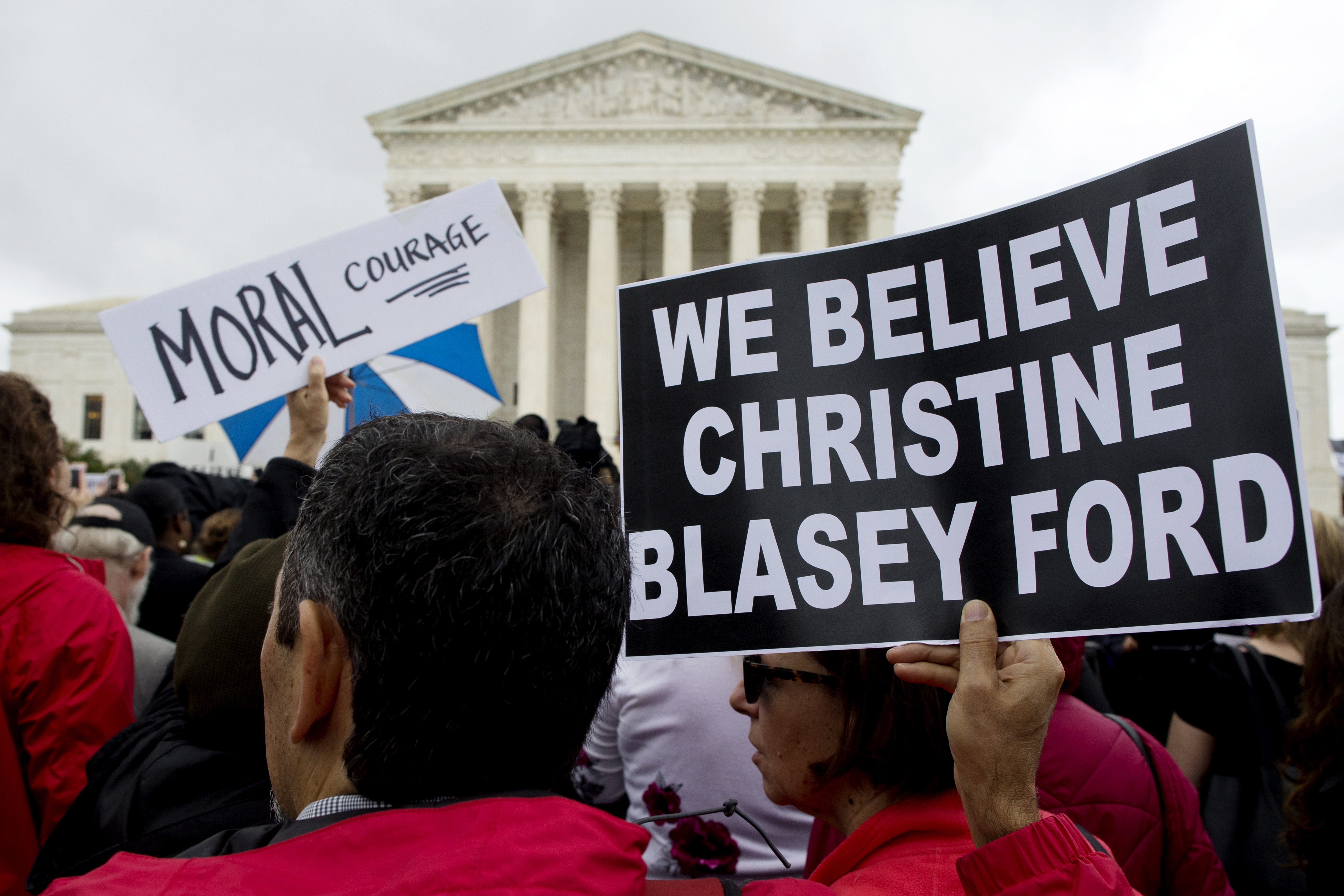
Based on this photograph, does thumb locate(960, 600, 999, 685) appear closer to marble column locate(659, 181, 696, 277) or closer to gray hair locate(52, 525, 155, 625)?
gray hair locate(52, 525, 155, 625)

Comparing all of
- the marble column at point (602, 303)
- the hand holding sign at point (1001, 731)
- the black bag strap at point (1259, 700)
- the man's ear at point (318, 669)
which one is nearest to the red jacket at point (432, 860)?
the man's ear at point (318, 669)

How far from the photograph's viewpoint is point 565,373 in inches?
1350

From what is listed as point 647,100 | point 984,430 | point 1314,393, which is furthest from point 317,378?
point 1314,393

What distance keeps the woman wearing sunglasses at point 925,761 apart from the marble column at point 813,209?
30126mm

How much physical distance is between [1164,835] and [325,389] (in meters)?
2.60

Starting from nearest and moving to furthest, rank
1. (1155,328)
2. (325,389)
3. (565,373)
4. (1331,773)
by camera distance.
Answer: (1155,328) → (1331,773) → (325,389) → (565,373)

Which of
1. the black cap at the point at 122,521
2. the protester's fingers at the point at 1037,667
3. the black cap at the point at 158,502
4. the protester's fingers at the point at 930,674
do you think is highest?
the black cap at the point at 158,502

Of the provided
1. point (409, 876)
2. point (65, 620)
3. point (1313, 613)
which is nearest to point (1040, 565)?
point (1313, 613)

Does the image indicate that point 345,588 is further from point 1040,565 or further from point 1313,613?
point 1313,613

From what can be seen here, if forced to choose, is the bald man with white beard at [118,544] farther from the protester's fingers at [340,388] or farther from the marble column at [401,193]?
the marble column at [401,193]

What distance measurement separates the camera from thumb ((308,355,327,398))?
2.79 metres

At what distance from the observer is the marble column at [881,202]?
31000mm

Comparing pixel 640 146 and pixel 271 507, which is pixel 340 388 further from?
pixel 640 146

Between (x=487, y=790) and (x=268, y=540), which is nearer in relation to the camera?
(x=487, y=790)
